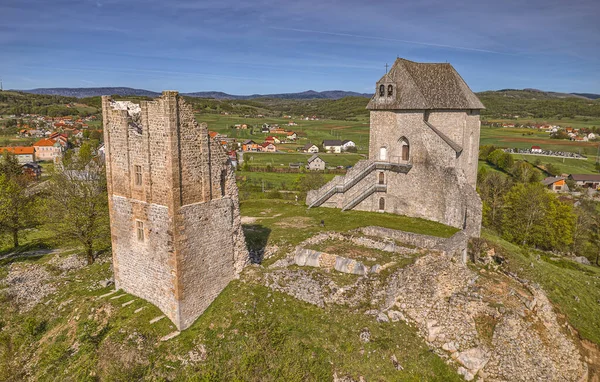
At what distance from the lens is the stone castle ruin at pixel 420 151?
88.5ft

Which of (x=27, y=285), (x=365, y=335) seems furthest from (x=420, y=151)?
(x=27, y=285)

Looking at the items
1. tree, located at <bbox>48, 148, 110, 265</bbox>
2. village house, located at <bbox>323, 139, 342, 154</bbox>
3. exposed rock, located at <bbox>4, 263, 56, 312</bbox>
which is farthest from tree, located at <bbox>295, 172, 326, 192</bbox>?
village house, located at <bbox>323, 139, 342, 154</bbox>

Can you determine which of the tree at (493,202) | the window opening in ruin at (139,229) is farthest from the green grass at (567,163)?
the window opening in ruin at (139,229)

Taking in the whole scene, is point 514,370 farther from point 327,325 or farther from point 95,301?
point 95,301

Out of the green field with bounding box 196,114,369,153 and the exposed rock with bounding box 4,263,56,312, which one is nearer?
the exposed rock with bounding box 4,263,56,312

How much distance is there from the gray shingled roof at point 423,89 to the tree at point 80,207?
789 inches

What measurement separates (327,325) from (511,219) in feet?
114

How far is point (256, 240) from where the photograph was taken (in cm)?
2428

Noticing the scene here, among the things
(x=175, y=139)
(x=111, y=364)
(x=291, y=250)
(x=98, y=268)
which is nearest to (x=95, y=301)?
(x=111, y=364)

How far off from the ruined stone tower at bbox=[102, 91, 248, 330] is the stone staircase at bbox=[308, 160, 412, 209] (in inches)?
614

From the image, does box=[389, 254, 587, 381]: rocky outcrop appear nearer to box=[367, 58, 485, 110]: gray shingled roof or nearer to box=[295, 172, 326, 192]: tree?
box=[367, 58, 485, 110]: gray shingled roof

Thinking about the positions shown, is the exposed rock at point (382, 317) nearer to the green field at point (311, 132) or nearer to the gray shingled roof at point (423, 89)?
the gray shingled roof at point (423, 89)

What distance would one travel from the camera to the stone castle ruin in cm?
2697

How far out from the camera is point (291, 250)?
2200 centimetres
